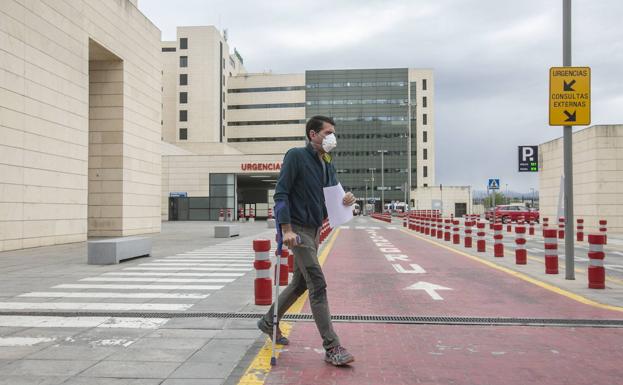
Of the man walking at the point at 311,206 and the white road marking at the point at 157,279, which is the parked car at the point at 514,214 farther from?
the man walking at the point at 311,206

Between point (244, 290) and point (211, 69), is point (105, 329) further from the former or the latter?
point (211, 69)

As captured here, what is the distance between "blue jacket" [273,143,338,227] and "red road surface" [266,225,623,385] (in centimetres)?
122

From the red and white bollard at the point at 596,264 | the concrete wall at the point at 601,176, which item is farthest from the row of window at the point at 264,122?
the red and white bollard at the point at 596,264

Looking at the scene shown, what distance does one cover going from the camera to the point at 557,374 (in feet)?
13.5

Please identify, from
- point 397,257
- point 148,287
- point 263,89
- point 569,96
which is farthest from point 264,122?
point 148,287

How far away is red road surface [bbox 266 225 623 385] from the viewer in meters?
4.07

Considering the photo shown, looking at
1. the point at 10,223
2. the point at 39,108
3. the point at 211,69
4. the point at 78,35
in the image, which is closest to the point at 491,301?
the point at 10,223

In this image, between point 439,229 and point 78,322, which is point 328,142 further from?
point 439,229

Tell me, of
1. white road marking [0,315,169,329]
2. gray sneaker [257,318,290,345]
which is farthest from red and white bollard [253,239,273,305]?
gray sneaker [257,318,290,345]

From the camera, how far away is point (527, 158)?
33656 millimetres

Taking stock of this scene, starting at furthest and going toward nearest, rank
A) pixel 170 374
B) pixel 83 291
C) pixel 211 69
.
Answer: pixel 211 69 < pixel 83 291 < pixel 170 374

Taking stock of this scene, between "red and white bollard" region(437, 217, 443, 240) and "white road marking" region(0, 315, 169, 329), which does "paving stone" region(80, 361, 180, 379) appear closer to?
"white road marking" region(0, 315, 169, 329)

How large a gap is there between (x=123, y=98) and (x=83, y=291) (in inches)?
732

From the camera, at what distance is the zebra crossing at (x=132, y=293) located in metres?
6.13
